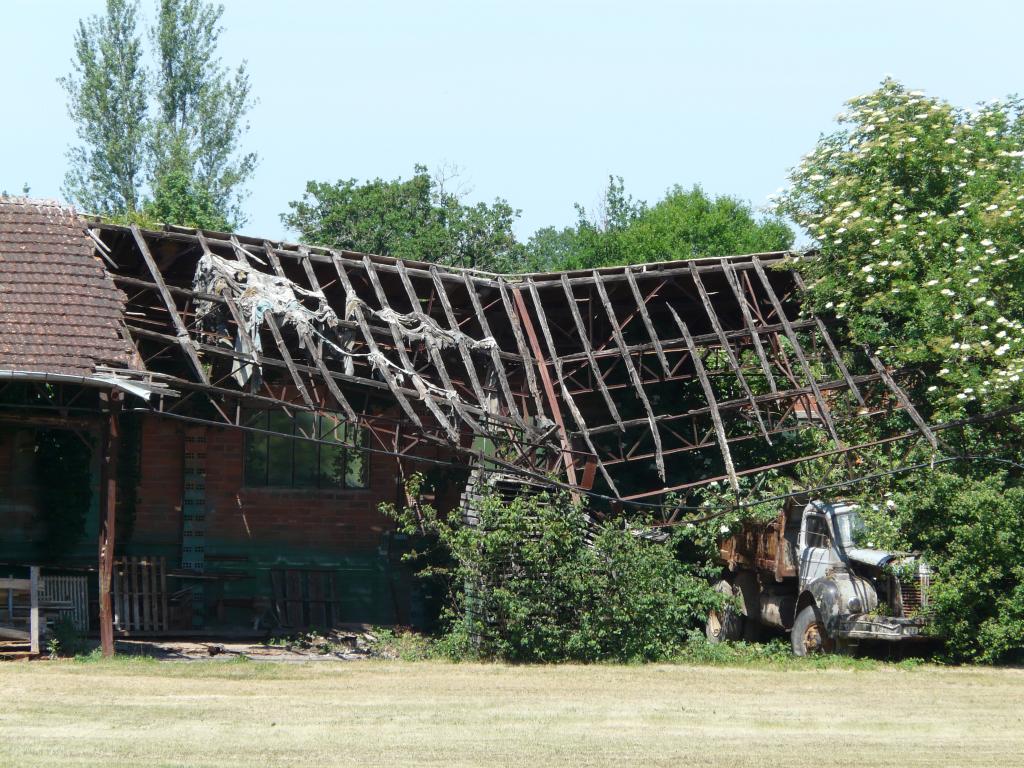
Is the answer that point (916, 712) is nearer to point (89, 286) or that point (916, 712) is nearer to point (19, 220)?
point (89, 286)

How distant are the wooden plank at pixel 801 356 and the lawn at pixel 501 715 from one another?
15.5 feet

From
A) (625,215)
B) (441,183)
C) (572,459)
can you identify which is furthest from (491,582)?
(625,215)

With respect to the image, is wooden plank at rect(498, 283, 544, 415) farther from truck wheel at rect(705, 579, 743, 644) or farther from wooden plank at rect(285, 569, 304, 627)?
wooden plank at rect(285, 569, 304, 627)

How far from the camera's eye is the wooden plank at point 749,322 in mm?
23281

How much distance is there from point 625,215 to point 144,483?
37.0m

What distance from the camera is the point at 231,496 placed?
24562mm

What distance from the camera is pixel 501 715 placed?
14.9 metres

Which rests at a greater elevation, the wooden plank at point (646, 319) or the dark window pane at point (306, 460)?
the wooden plank at point (646, 319)

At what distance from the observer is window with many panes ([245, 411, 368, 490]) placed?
24.8 meters

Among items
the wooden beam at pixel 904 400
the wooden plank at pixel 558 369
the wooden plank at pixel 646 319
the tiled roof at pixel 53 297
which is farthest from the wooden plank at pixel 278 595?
the wooden beam at pixel 904 400

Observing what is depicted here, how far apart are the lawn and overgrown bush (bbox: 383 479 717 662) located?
69 cm

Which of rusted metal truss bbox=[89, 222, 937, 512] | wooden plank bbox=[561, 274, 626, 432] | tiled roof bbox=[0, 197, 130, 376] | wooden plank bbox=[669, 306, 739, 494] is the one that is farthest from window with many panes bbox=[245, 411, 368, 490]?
wooden plank bbox=[669, 306, 739, 494]

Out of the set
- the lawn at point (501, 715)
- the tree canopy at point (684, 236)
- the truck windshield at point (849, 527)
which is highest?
the tree canopy at point (684, 236)

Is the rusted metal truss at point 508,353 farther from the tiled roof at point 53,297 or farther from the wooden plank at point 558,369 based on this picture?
the tiled roof at point 53,297
